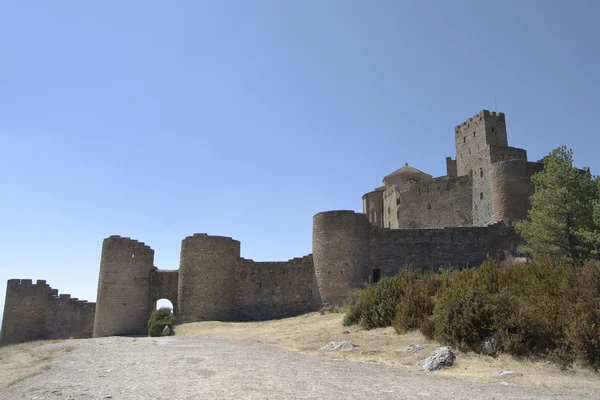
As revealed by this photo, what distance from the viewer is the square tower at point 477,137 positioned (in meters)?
39.7

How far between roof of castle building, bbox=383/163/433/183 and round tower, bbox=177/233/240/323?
2314 cm

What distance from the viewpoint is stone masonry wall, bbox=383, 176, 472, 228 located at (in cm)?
3609

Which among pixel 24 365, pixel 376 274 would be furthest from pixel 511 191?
pixel 24 365

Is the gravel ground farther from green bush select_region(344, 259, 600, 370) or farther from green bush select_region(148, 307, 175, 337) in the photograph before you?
green bush select_region(148, 307, 175, 337)

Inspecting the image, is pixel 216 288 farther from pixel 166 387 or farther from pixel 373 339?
pixel 166 387

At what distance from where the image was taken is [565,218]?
19688 mm

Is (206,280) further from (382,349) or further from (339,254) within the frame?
(382,349)

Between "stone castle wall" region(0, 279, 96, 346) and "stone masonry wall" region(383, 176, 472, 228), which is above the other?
"stone masonry wall" region(383, 176, 472, 228)

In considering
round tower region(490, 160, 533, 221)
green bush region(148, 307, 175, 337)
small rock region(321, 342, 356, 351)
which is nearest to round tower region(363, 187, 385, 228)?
round tower region(490, 160, 533, 221)

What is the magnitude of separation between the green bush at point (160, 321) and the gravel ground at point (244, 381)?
10802mm

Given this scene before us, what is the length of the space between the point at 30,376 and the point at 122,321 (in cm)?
1615

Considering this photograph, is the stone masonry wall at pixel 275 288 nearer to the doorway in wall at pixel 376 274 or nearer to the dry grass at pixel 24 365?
the doorway in wall at pixel 376 274

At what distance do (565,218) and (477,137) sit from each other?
2189 centimetres

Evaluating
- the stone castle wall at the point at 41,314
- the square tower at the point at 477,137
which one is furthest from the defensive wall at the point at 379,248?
the stone castle wall at the point at 41,314
